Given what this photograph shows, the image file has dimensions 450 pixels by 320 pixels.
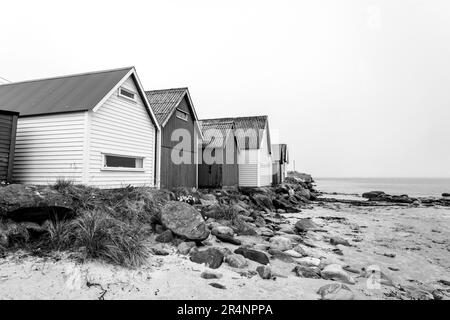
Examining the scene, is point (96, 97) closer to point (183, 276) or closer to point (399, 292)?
point (183, 276)

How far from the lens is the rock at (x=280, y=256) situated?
636 centimetres

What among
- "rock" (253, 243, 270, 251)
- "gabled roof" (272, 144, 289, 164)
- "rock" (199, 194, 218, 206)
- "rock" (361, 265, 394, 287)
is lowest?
"rock" (361, 265, 394, 287)

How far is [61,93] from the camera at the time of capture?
11141mm

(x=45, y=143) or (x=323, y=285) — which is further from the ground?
(x=45, y=143)

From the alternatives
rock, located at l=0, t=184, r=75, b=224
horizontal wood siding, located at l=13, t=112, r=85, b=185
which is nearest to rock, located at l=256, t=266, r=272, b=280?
rock, located at l=0, t=184, r=75, b=224

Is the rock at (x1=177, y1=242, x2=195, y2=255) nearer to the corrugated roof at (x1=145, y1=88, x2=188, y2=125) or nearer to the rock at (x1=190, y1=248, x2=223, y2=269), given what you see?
the rock at (x1=190, y1=248, x2=223, y2=269)

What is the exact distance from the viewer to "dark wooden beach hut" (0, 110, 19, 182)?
8734 mm

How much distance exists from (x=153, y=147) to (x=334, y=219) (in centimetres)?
1062

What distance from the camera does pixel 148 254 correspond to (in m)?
5.32

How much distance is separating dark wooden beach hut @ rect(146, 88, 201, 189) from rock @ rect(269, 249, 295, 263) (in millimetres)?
8709

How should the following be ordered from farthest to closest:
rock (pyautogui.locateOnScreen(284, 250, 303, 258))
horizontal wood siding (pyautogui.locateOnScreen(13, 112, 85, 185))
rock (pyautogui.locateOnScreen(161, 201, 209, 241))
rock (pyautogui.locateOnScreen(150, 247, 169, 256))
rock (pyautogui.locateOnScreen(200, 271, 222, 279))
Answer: horizontal wood siding (pyautogui.locateOnScreen(13, 112, 85, 185)), rock (pyautogui.locateOnScreen(284, 250, 303, 258)), rock (pyautogui.locateOnScreen(161, 201, 209, 241)), rock (pyautogui.locateOnScreen(150, 247, 169, 256)), rock (pyautogui.locateOnScreen(200, 271, 222, 279))

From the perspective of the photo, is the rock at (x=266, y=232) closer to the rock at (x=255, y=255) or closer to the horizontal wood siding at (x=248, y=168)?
the rock at (x=255, y=255)

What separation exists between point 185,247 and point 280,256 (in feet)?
7.74
